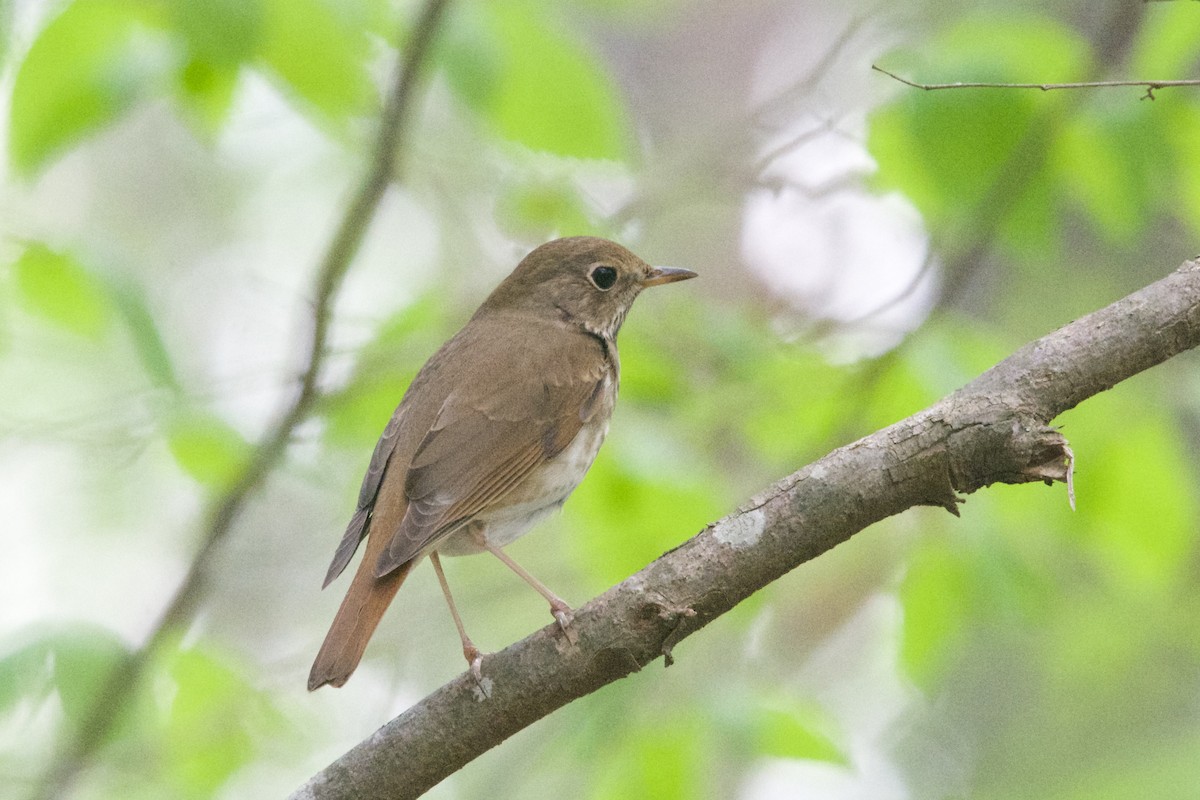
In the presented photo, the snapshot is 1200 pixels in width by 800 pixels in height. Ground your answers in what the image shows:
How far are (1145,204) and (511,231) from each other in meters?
2.89

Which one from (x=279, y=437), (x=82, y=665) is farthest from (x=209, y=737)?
(x=279, y=437)

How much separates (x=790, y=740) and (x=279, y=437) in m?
2.13

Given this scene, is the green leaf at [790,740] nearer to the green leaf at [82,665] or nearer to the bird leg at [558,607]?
the bird leg at [558,607]

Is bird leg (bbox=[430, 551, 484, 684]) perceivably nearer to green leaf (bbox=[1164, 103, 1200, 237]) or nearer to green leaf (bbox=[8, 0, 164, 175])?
green leaf (bbox=[8, 0, 164, 175])

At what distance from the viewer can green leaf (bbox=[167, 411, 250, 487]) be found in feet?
15.8

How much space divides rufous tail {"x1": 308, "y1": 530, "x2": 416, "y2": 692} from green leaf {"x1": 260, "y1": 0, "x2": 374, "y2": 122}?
1.53 m

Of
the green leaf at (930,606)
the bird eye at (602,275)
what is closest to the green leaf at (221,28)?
the bird eye at (602,275)

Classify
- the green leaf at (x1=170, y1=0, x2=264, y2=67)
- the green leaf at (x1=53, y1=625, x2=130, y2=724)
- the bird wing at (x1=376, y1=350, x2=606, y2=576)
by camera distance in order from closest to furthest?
1. the green leaf at (x1=170, y1=0, x2=264, y2=67)
2. the green leaf at (x1=53, y1=625, x2=130, y2=724)
3. the bird wing at (x1=376, y1=350, x2=606, y2=576)

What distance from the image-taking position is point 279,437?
4.55m

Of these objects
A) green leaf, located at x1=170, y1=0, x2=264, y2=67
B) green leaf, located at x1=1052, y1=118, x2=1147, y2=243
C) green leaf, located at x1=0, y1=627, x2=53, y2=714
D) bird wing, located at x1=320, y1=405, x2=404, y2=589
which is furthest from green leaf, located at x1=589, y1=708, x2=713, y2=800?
green leaf, located at x1=170, y1=0, x2=264, y2=67

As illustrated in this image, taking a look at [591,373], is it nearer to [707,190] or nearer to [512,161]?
[512,161]

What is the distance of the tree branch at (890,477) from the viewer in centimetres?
300

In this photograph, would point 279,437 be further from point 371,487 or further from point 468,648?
point 468,648

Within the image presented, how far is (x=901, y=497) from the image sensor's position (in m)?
3.04
